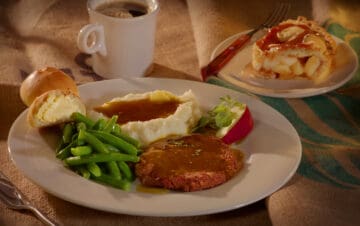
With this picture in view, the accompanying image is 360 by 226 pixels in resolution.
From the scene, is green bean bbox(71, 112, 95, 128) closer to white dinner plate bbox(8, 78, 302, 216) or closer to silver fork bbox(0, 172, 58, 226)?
white dinner plate bbox(8, 78, 302, 216)

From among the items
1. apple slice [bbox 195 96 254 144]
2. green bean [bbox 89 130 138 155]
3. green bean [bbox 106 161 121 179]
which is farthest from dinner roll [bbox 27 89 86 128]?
apple slice [bbox 195 96 254 144]

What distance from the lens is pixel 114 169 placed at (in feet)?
5.21

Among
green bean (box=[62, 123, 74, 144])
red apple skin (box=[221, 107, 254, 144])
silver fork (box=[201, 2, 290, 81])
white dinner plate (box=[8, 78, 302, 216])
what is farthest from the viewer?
silver fork (box=[201, 2, 290, 81])

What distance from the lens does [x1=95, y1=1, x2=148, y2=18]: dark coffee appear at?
2.20m

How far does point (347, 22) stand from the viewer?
2.70m

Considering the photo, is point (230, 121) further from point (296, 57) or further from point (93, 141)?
point (296, 57)

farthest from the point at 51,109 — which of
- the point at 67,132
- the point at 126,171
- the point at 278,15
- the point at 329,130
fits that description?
the point at 278,15

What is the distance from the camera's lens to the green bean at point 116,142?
5.38ft

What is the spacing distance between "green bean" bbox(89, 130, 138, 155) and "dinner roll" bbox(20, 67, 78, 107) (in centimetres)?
29

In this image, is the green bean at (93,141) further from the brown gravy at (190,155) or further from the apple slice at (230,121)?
the apple slice at (230,121)

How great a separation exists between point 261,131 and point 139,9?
→ 2.23ft

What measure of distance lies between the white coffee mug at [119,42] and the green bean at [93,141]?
2.02 feet

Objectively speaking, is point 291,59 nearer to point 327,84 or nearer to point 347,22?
point 327,84

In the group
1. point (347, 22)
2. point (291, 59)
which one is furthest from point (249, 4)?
→ point (291, 59)
